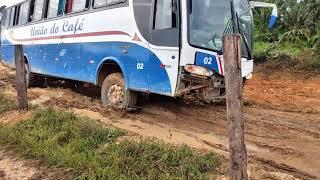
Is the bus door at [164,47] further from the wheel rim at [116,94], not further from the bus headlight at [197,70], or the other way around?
the wheel rim at [116,94]

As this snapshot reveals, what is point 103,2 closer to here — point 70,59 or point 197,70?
point 70,59

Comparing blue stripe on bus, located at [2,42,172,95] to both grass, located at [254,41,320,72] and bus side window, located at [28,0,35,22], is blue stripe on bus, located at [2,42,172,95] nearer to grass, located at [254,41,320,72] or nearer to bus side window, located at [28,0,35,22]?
bus side window, located at [28,0,35,22]

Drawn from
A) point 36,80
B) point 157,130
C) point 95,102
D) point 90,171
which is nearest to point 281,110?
point 157,130

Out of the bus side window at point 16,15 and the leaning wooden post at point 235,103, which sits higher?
the bus side window at point 16,15

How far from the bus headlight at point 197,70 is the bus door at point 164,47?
0.18 m

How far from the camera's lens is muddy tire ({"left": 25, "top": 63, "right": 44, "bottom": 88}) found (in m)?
14.1

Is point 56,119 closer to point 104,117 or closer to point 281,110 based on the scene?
point 104,117

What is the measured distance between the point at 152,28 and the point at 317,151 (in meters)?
3.28

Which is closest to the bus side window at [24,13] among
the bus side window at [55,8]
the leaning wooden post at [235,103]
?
the bus side window at [55,8]

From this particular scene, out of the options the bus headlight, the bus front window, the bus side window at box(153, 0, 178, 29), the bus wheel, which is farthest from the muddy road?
the bus side window at box(153, 0, 178, 29)

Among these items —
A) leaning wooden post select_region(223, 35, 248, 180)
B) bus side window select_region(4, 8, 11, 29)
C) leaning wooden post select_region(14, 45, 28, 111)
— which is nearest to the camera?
leaning wooden post select_region(223, 35, 248, 180)

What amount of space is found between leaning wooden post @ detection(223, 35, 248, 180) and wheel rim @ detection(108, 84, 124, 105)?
484 cm

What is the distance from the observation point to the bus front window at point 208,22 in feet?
25.3

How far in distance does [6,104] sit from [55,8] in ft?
10.0
